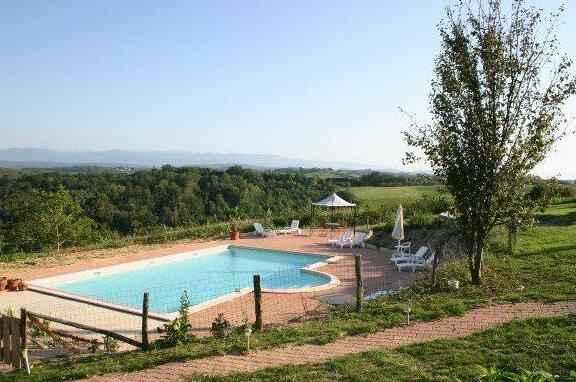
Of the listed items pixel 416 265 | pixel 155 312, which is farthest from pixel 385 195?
pixel 155 312

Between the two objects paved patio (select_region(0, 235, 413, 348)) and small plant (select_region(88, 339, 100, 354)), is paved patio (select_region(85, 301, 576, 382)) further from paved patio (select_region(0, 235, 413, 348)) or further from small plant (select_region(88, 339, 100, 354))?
paved patio (select_region(0, 235, 413, 348))

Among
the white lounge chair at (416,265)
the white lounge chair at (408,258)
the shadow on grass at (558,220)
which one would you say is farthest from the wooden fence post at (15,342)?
the shadow on grass at (558,220)

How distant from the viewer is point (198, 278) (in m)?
16.5

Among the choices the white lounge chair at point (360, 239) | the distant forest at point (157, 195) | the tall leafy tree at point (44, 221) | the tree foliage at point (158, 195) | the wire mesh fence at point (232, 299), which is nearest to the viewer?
the wire mesh fence at point (232, 299)

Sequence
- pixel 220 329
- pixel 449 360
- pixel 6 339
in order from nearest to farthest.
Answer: pixel 449 360 → pixel 6 339 → pixel 220 329

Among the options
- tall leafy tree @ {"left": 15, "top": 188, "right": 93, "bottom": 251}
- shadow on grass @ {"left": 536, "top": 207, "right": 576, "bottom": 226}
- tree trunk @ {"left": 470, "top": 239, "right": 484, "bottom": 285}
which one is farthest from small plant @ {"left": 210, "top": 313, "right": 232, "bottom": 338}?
tall leafy tree @ {"left": 15, "top": 188, "right": 93, "bottom": 251}

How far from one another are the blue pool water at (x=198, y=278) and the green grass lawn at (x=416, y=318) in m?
4.21

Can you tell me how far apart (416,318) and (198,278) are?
9.34 m

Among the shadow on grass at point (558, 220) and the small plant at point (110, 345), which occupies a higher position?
the shadow on grass at point (558, 220)

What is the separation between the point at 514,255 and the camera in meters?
14.1

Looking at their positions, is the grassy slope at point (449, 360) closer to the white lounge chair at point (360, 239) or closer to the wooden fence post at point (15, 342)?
the wooden fence post at point (15, 342)

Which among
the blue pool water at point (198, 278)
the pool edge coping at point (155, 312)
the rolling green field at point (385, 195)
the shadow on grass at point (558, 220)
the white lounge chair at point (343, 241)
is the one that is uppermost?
the shadow on grass at point (558, 220)

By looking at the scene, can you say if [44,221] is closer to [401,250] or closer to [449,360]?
[401,250]

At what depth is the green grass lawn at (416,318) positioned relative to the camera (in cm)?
646
